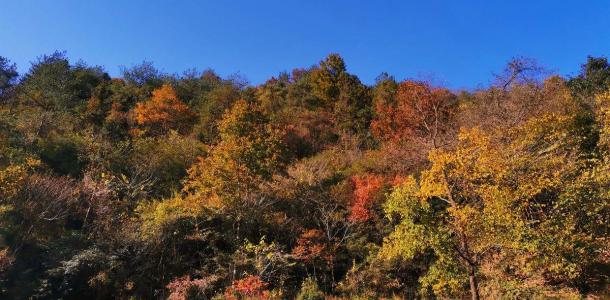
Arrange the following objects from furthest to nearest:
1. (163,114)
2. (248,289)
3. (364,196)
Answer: (163,114) < (364,196) < (248,289)

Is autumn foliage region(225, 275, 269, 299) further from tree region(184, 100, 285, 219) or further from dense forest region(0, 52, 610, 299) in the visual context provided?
tree region(184, 100, 285, 219)

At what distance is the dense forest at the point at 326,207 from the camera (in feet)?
43.1

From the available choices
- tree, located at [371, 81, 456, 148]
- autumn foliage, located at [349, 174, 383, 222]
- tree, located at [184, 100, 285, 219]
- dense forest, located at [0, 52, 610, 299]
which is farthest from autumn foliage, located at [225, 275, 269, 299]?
tree, located at [371, 81, 456, 148]

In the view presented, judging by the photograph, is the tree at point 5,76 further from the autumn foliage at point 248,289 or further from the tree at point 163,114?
the autumn foliage at point 248,289

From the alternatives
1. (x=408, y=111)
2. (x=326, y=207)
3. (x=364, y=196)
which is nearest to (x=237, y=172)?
(x=326, y=207)

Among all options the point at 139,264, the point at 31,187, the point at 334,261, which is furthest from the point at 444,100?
the point at 31,187

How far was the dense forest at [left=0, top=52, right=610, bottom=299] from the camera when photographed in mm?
13148

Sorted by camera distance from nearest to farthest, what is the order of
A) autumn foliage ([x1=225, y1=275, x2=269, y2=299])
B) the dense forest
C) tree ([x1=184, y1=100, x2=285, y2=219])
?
the dense forest, autumn foliage ([x1=225, y1=275, x2=269, y2=299]), tree ([x1=184, y1=100, x2=285, y2=219])

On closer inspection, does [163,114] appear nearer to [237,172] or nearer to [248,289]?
[237,172]

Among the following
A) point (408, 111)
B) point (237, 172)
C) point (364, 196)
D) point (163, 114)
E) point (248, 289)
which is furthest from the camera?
point (163, 114)

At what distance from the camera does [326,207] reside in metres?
22.5

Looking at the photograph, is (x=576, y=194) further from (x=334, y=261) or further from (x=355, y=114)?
(x=355, y=114)

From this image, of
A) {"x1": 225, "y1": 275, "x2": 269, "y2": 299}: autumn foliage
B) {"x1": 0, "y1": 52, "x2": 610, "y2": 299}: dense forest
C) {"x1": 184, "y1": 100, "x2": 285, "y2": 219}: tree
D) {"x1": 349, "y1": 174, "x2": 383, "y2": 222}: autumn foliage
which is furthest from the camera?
{"x1": 349, "y1": 174, "x2": 383, "y2": 222}: autumn foliage

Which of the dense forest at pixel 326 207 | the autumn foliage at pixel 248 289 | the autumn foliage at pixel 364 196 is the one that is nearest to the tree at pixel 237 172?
the dense forest at pixel 326 207
